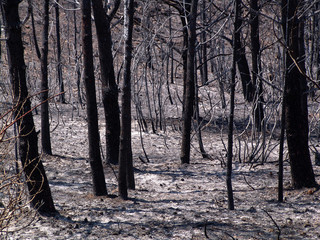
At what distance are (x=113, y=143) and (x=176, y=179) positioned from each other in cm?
165

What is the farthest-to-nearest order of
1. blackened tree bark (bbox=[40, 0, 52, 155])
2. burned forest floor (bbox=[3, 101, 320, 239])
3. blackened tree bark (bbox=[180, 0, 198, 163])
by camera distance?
1. blackened tree bark (bbox=[40, 0, 52, 155])
2. blackened tree bark (bbox=[180, 0, 198, 163])
3. burned forest floor (bbox=[3, 101, 320, 239])

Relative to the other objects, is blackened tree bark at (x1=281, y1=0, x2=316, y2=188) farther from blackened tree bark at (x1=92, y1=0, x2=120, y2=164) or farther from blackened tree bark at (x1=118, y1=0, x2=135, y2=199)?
blackened tree bark at (x1=92, y1=0, x2=120, y2=164)

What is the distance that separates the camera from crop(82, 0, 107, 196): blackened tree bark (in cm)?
636

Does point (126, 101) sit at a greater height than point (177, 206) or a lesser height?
greater

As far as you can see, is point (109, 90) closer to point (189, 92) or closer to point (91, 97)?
point (189, 92)

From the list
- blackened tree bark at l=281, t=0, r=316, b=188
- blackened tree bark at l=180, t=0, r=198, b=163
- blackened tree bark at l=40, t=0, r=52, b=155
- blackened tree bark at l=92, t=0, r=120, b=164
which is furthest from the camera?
blackened tree bark at l=40, t=0, r=52, b=155

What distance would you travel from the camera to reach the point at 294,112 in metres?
6.08

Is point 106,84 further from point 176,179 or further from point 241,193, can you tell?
point 241,193

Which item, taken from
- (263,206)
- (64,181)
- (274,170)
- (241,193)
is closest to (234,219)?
(263,206)

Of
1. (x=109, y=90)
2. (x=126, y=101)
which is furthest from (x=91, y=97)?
(x=109, y=90)

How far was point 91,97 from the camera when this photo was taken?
6520 mm

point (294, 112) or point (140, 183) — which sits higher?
point (294, 112)

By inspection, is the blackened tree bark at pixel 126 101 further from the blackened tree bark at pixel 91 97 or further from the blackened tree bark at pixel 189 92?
the blackened tree bark at pixel 189 92

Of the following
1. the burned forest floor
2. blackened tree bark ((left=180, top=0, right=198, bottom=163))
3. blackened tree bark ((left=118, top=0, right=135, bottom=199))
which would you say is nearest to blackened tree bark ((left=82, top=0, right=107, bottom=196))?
the burned forest floor
